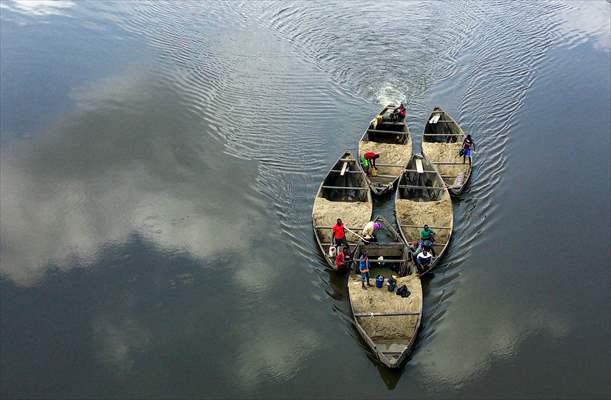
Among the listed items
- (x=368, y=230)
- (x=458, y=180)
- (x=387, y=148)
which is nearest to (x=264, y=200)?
(x=368, y=230)

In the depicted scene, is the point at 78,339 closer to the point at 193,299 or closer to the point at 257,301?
the point at 193,299

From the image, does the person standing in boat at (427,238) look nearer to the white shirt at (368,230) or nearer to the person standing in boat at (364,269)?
the white shirt at (368,230)

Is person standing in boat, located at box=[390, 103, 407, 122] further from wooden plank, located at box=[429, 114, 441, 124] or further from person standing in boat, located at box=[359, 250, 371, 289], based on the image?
Result: person standing in boat, located at box=[359, 250, 371, 289]

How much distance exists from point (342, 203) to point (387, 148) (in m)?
5.63

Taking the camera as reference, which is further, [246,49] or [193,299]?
[246,49]

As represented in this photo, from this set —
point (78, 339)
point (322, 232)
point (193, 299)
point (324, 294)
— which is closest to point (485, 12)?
point (322, 232)

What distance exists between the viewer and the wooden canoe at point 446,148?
24.5 meters

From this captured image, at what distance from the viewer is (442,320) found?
18453 millimetres

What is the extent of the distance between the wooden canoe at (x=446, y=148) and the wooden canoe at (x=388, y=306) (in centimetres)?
606

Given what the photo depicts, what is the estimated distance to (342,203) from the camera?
22.7 meters

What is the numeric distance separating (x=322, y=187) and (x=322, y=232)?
3.02 meters

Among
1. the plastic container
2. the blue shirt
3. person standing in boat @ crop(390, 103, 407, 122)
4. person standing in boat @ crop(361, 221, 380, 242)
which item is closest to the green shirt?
person standing in boat @ crop(361, 221, 380, 242)

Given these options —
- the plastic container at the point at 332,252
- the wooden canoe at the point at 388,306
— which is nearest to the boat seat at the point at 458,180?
the wooden canoe at the point at 388,306

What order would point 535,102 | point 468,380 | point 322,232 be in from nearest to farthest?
1. point 468,380
2. point 322,232
3. point 535,102
